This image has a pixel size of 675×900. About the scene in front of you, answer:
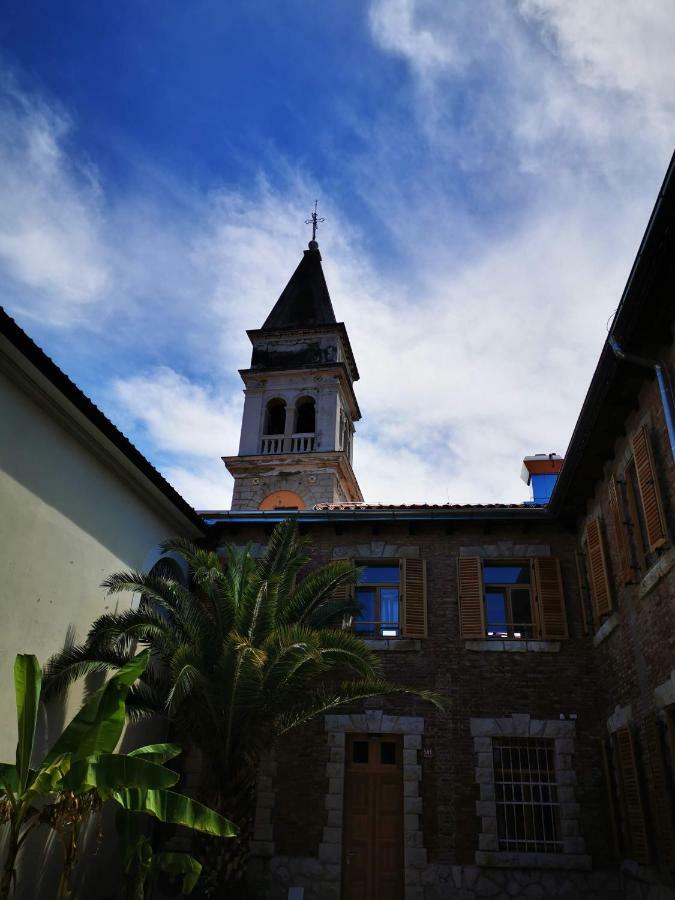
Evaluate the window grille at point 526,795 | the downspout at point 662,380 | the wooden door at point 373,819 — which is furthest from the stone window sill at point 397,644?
the downspout at point 662,380

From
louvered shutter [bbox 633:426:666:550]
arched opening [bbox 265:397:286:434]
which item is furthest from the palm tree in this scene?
arched opening [bbox 265:397:286:434]

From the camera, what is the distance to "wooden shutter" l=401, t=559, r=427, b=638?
14.3m

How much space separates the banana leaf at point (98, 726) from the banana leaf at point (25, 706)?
0.28m

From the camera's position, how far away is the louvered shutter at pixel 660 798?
964 cm

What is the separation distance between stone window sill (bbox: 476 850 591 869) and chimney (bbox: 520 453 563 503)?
11.8 meters

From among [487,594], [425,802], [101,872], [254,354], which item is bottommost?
[101,872]

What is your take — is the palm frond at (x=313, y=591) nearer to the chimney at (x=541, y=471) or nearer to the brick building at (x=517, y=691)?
the brick building at (x=517, y=691)

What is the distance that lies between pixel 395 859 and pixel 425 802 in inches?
42.1

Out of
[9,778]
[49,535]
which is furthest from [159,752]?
[49,535]

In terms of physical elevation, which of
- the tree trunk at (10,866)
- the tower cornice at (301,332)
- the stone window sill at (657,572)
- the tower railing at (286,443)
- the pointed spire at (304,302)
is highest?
the pointed spire at (304,302)

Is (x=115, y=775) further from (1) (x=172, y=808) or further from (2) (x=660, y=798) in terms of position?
(2) (x=660, y=798)

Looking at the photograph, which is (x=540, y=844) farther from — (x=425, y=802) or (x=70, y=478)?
(x=70, y=478)

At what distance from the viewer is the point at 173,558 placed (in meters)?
15.0

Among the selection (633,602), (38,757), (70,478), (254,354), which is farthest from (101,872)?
(254,354)
